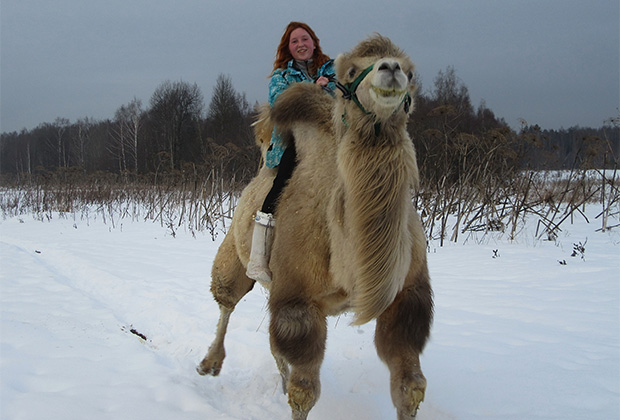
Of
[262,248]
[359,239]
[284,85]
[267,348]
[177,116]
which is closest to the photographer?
[359,239]

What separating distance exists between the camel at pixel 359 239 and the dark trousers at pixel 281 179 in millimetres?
123

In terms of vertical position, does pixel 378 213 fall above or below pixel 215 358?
above

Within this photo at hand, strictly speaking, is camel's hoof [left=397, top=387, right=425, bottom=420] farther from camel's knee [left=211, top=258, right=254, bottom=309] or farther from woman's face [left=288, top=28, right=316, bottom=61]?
woman's face [left=288, top=28, right=316, bottom=61]

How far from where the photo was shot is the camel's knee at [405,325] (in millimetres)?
2395

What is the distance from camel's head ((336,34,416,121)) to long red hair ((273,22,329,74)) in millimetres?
945

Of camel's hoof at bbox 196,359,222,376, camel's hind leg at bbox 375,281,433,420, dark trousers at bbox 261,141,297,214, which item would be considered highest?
dark trousers at bbox 261,141,297,214

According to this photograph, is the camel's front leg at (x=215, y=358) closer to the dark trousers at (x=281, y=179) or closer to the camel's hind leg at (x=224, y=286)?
the camel's hind leg at (x=224, y=286)

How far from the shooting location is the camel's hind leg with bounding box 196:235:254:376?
3742 millimetres

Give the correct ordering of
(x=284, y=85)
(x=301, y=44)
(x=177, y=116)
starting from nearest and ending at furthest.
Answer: (x=284, y=85) < (x=301, y=44) < (x=177, y=116)

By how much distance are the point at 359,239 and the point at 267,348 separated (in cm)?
257

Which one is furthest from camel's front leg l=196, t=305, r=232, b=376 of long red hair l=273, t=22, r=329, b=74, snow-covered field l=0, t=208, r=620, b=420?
long red hair l=273, t=22, r=329, b=74

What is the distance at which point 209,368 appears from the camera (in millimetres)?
3729

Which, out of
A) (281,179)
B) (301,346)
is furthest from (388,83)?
(301,346)

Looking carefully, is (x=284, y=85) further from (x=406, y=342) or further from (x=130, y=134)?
(x=130, y=134)
